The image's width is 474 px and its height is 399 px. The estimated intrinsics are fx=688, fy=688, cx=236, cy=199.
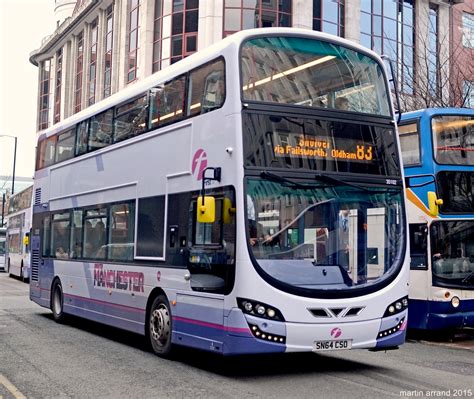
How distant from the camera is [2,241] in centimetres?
4772

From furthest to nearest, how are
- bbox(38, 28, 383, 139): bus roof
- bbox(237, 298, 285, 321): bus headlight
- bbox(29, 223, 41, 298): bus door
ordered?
bbox(29, 223, 41, 298): bus door
bbox(38, 28, 383, 139): bus roof
bbox(237, 298, 285, 321): bus headlight

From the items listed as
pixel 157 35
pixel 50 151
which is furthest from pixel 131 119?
pixel 157 35

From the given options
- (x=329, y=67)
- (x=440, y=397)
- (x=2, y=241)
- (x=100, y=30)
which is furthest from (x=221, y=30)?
(x=440, y=397)

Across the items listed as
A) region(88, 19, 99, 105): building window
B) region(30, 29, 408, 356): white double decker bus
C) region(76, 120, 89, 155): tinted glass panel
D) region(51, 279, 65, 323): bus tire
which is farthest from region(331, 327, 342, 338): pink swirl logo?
region(88, 19, 99, 105): building window

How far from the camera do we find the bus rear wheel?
32.7ft

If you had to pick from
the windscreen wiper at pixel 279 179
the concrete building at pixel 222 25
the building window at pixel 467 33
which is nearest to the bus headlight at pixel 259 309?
the windscreen wiper at pixel 279 179

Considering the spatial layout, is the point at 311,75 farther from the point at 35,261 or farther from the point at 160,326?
the point at 35,261

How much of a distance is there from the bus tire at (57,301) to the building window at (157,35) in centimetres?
2598

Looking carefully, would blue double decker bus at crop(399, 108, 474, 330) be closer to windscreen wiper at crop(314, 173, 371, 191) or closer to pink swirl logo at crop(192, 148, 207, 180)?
windscreen wiper at crop(314, 173, 371, 191)

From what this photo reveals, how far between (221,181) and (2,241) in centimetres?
4230

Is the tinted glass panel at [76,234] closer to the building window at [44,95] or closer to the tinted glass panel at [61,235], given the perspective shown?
the tinted glass panel at [61,235]

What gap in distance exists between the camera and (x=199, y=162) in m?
9.41

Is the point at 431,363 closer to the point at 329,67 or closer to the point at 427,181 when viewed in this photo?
the point at 427,181

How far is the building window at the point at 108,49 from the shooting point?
4800cm
